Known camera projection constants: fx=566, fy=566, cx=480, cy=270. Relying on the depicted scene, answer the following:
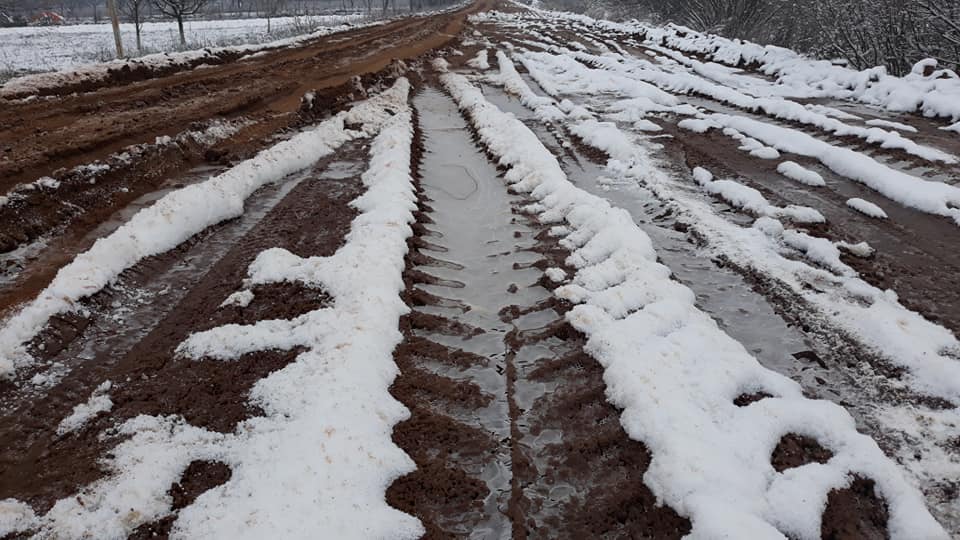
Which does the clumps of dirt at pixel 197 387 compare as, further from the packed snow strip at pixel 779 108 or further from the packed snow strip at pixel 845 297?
the packed snow strip at pixel 779 108

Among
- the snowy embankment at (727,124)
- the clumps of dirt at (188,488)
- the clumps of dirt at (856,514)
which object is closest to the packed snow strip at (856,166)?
the snowy embankment at (727,124)

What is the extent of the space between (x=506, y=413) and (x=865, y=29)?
15.7m

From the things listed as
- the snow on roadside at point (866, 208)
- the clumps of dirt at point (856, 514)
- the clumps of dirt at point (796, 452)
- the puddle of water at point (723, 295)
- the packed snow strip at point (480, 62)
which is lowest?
the clumps of dirt at point (856, 514)

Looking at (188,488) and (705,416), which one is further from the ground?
(705,416)

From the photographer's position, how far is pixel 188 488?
2.90 meters

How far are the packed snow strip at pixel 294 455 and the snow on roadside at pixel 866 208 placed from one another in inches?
204

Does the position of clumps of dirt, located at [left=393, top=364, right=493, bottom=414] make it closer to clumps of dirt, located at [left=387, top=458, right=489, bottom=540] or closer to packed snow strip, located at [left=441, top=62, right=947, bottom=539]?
clumps of dirt, located at [left=387, top=458, right=489, bottom=540]

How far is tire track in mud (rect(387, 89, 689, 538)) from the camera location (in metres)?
2.88

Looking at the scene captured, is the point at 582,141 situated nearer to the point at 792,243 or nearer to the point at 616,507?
the point at 792,243

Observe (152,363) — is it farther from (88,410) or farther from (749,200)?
(749,200)

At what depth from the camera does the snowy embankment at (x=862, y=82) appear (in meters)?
10.1

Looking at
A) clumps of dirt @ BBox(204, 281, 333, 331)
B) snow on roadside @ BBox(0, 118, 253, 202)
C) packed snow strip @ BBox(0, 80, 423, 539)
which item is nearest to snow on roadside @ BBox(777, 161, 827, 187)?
packed snow strip @ BBox(0, 80, 423, 539)

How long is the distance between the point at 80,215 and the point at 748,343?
6.77 m

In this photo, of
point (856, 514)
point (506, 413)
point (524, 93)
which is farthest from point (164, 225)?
point (524, 93)
